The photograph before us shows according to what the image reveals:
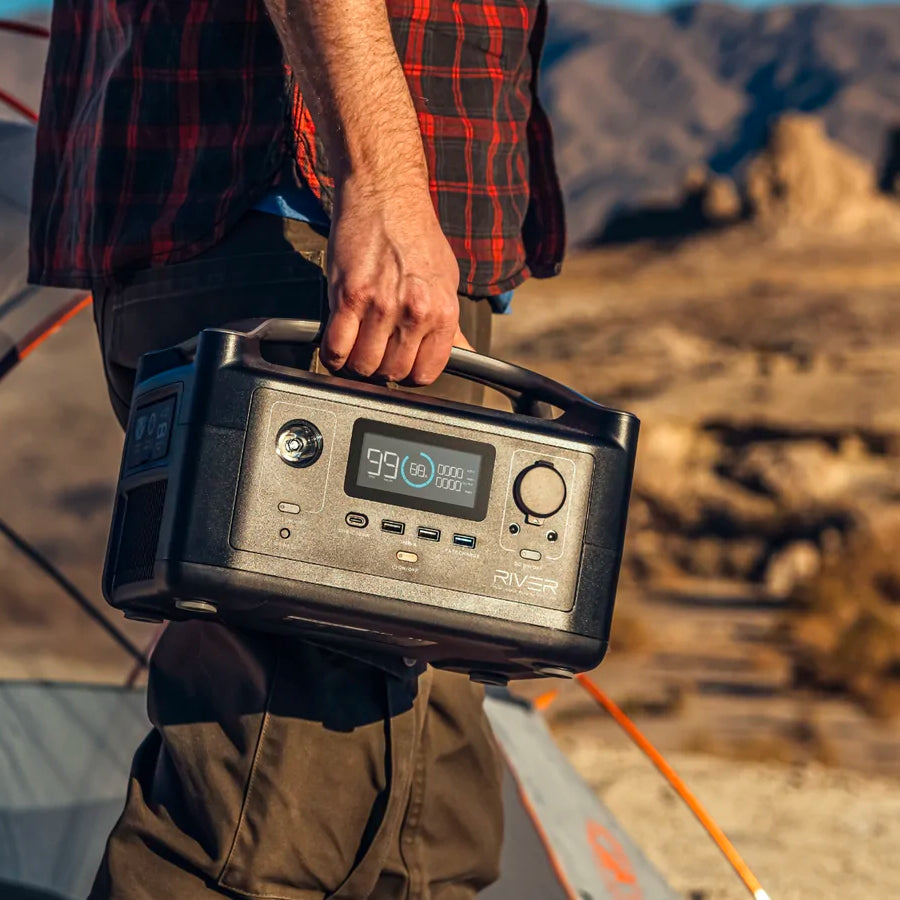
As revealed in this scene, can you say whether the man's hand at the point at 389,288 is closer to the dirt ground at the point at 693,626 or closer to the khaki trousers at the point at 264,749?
the khaki trousers at the point at 264,749

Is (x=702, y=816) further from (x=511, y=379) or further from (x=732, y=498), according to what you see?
(x=732, y=498)

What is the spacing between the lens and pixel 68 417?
9.61ft

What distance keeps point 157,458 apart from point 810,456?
15462mm

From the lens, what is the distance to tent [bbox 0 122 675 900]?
2.45m

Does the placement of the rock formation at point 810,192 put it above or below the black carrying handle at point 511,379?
above

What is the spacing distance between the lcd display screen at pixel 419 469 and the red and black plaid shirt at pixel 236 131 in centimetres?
30

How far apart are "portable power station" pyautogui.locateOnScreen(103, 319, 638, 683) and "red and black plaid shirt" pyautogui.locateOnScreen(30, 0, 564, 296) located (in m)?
0.21

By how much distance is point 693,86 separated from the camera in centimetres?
14725

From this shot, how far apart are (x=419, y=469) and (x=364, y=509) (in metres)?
0.06

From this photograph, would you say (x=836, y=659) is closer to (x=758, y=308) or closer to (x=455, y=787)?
(x=455, y=787)

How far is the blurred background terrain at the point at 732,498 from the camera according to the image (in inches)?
118

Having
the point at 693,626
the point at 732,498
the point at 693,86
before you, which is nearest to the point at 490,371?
the point at 693,626

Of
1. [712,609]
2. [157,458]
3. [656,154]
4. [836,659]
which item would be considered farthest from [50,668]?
[656,154]

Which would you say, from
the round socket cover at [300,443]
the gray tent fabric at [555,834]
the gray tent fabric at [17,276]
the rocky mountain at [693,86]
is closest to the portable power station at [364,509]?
the round socket cover at [300,443]
